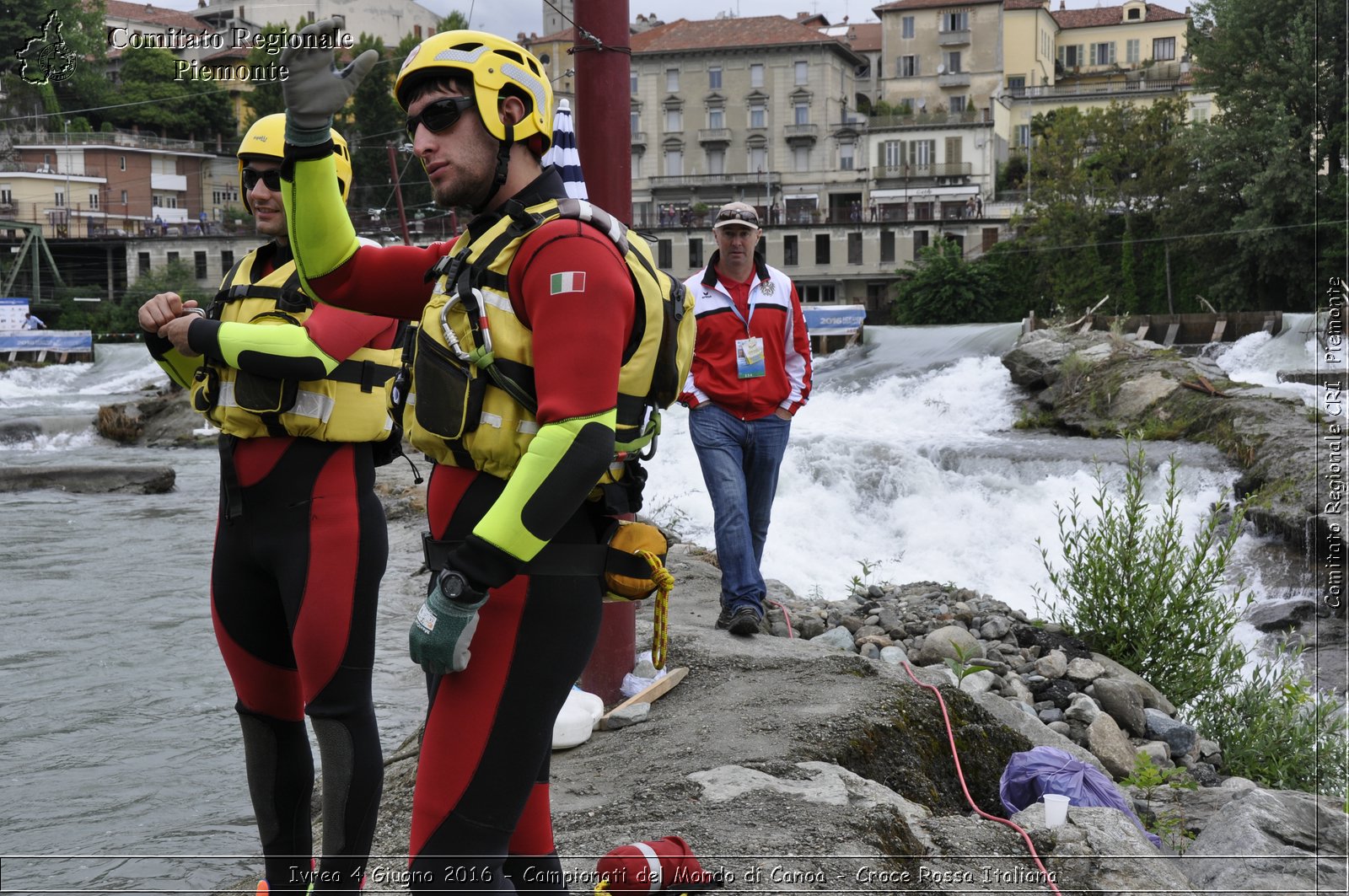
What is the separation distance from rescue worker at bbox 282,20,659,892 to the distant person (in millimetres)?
4532

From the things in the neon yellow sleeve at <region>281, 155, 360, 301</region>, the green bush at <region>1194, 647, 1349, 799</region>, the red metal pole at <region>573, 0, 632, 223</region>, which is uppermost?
the red metal pole at <region>573, 0, 632, 223</region>

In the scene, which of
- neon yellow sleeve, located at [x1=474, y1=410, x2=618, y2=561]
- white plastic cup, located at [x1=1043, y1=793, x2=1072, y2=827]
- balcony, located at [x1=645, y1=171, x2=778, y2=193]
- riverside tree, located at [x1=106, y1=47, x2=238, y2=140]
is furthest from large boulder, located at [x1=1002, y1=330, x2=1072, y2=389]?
riverside tree, located at [x1=106, y1=47, x2=238, y2=140]

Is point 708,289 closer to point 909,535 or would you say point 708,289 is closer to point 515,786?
point 515,786

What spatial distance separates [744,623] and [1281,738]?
9.15 ft

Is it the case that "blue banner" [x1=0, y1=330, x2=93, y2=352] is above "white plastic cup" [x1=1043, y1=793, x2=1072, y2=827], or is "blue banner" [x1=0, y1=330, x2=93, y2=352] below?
above

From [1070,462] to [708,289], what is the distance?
42.1ft

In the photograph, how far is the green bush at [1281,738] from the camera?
6.26m

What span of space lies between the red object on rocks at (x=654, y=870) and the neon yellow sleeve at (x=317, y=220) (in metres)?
1.72

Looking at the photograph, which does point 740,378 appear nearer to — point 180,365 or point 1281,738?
point 1281,738

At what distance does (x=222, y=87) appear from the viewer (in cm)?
8469

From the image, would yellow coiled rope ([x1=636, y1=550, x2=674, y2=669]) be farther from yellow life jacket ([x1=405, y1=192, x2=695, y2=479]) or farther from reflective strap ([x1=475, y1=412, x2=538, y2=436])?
reflective strap ([x1=475, y1=412, x2=538, y2=436])

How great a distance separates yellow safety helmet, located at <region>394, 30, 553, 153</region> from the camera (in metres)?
2.94

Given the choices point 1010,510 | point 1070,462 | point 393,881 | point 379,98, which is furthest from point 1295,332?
point 379,98

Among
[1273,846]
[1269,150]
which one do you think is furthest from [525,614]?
[1269,150]
